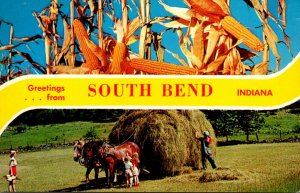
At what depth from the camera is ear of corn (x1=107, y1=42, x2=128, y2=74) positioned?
6.73m

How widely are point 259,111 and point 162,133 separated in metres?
1.08

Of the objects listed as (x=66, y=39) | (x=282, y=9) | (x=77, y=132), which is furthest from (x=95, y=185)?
(x=282, y=9)

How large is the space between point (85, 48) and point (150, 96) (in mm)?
944

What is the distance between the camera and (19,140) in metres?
6.93

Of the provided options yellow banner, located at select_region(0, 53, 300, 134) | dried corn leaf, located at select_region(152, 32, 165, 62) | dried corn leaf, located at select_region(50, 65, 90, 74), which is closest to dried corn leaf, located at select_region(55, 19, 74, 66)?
dried corn leaf, located at select_region(50, 65, 90, 74)

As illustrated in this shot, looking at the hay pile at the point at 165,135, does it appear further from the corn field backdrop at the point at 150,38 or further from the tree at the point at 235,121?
the corn field backdrop at the point at 150,38

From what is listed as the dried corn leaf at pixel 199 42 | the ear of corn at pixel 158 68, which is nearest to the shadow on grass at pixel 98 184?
the ear of corn at pixel 158 68

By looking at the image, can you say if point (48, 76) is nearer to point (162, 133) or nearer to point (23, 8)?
point (23, 8)

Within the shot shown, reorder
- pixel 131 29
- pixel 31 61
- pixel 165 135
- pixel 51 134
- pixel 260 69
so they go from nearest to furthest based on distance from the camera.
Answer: pixel 260 69 → pixel 165 135 → pixel 131 29 → pixel 31 61 → pixel 51 134

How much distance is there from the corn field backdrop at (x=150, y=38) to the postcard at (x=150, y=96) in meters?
0.01

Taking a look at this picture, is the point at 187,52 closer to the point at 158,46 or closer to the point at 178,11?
the point at 158,46

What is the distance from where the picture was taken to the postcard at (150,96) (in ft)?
21.7

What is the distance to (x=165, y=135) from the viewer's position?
6691mm

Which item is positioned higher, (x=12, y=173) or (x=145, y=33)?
(x=145, y=33)
